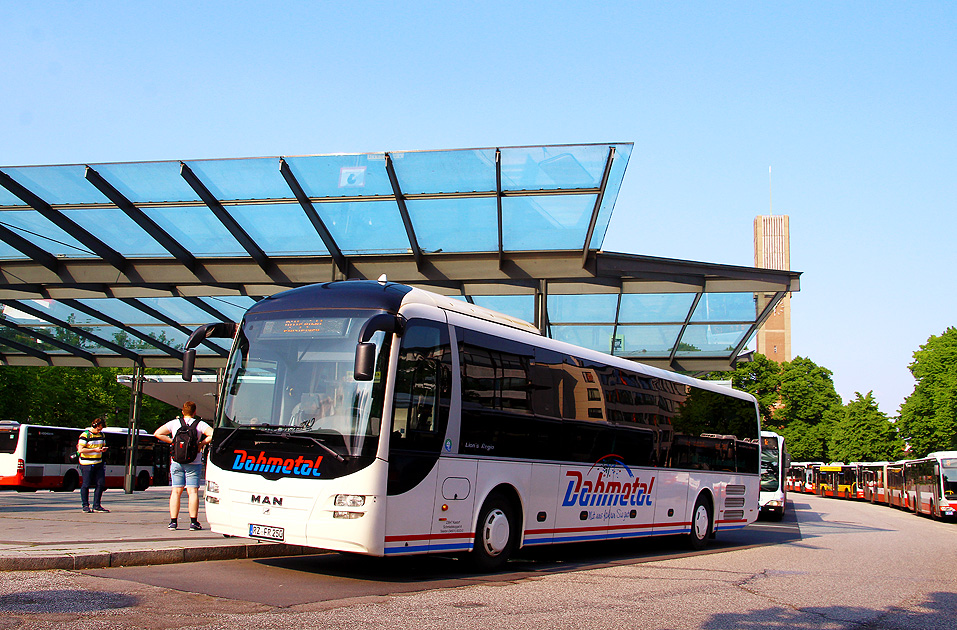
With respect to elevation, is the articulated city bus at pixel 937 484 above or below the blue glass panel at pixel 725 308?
below

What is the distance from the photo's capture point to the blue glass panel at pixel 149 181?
48.5 feet

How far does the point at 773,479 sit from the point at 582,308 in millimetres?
12908

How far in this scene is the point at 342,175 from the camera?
1488cm

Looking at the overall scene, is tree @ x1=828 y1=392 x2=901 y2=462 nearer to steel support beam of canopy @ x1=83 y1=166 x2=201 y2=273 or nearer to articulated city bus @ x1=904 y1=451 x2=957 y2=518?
articulated city bus @ x1=904 y1=451 x2=957 y2=518

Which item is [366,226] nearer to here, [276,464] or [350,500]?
[276,464]

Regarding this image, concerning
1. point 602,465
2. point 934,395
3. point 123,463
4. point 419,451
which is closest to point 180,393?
point 123,463

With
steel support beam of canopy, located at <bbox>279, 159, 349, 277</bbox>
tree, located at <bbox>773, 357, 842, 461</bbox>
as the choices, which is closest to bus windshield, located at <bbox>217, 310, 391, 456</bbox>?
steel support beam of canopy, located at <bbox>279, 159, 349, 277</bbox>

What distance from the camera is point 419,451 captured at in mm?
9109

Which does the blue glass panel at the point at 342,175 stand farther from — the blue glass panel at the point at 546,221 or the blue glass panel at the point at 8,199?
the blue glass panel at the point at 8,199

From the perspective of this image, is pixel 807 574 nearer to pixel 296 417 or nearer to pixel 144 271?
pixel 296 417

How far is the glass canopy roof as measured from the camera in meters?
14.7

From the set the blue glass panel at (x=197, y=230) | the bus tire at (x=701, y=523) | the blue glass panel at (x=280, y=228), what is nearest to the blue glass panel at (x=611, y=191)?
the bus tire at (x=701, y=523)

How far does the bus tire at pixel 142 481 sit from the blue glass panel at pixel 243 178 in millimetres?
27928

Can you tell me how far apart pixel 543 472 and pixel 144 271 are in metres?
10.3
